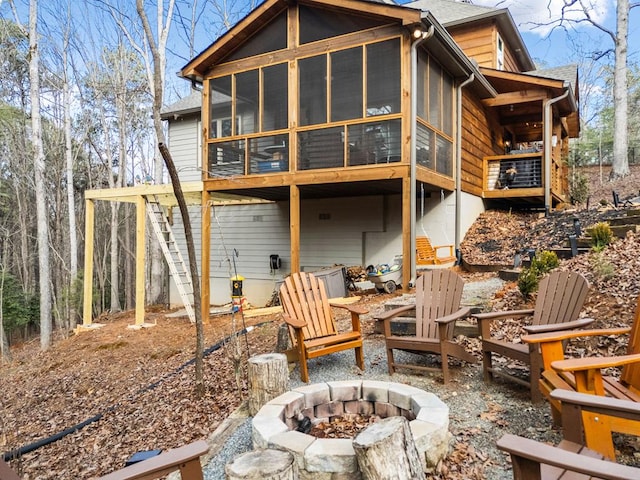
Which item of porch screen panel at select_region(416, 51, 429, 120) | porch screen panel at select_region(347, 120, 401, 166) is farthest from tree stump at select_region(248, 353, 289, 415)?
porch screen panel at select_region(416, 51, 429, 120)

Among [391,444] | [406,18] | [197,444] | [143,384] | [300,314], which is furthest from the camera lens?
[406,18]

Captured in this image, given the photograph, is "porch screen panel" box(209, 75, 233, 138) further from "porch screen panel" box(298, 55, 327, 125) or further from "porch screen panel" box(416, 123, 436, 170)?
"porch screen panel" box(416, 123, 436, 170)

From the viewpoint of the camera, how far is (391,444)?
2055 millimetres

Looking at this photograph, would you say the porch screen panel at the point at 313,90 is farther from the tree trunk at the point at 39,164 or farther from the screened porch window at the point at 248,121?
the tree trunk at the point at 39,164

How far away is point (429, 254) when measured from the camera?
28.0 feet

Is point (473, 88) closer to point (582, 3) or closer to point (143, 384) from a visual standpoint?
point (143, 384)

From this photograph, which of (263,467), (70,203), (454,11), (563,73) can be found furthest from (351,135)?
(70,203)

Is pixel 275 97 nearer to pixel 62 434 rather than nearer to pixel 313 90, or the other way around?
pixel 313 90

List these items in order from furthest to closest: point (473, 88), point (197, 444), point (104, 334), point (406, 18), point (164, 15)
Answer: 1. point (164, 15)
2. point (473, 88)
3. point (104, 334)
4. point (406, 18)
5. point (197, 444)

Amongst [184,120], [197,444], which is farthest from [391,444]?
[184,120]

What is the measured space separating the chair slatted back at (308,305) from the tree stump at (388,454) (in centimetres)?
217

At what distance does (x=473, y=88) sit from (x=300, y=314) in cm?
804

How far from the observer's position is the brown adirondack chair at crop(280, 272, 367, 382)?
386 centimetres

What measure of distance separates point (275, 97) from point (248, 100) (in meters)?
0.68
